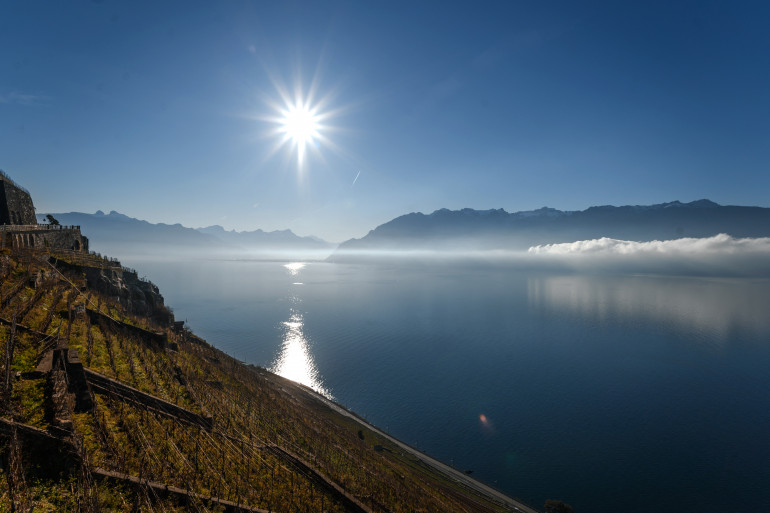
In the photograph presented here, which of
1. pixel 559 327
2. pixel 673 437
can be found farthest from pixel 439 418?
pixel 559 327

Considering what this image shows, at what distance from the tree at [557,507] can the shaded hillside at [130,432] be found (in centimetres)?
2077

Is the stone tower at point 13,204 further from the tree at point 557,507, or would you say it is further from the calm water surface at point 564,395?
the tree at point 557,507

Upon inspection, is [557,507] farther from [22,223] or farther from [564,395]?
[22,223]

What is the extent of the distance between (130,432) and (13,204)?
55486 millimetres

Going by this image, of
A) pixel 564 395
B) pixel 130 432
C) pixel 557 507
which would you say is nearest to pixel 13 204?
pixel 130 432

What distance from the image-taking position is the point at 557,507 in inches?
1927

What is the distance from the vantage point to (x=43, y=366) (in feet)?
54.2

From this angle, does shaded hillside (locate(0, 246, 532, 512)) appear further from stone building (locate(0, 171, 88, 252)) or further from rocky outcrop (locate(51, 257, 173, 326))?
stone building (locate(0, 171, 88, 252))

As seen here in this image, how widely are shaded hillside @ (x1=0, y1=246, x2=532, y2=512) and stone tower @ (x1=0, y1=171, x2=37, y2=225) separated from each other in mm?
18882

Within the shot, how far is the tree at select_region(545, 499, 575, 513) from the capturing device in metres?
48.2

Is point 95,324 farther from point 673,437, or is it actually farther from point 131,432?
point 673,437

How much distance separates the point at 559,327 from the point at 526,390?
285ft

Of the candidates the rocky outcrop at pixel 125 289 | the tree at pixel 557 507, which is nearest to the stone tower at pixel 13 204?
the rocky outcrop at pixel 125 289

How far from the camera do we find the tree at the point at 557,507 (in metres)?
48.2
